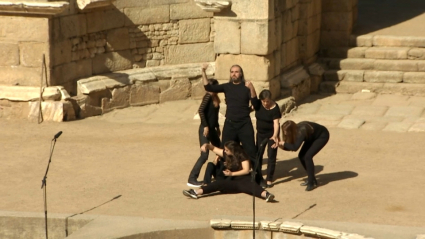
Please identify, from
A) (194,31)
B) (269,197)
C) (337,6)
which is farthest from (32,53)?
(337,6)

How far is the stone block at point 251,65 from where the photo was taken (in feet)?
50.2

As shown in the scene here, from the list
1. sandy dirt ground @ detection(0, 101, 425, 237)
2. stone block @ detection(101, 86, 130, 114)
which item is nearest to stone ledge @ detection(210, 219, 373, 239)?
sandy dirt ground @ detection(0, 101, 425, 237)

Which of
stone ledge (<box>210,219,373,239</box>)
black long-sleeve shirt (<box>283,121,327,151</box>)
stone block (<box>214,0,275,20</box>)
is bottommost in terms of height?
stone ledge (<box>210,219,373,239</box>)

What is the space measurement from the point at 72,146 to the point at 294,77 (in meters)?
4.94

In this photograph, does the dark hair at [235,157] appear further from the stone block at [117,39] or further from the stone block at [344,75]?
the stone block at [344,75]

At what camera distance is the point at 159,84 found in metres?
16.2

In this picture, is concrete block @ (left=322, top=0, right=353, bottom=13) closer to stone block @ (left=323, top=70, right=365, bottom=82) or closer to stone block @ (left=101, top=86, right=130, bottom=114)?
stone block @ (left=323, top=70, right=365, bottom=82)

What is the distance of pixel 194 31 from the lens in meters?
16.5

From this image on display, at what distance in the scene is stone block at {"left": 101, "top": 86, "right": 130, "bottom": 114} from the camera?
1538 cm

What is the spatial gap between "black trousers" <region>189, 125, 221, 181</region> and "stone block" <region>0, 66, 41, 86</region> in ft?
13.2

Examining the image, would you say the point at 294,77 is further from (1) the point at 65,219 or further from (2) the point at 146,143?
(1) the point at 65,219

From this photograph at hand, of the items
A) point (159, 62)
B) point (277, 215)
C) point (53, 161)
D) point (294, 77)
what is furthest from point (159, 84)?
point (277, 215)

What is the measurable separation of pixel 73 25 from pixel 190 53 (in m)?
2.70

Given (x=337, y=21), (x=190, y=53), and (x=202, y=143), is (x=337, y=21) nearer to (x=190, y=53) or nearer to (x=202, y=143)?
(x=190, y=53)
